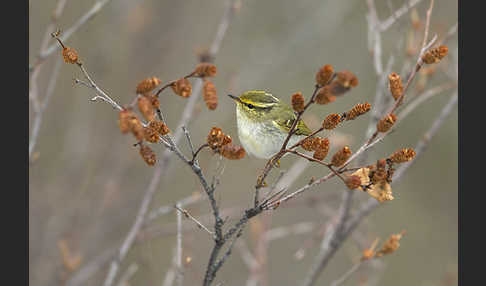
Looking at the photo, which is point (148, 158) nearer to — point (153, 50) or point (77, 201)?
point (77, 201)

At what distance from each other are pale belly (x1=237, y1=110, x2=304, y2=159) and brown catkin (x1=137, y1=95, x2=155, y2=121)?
1870 mm

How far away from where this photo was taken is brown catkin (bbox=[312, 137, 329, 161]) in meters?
1.92

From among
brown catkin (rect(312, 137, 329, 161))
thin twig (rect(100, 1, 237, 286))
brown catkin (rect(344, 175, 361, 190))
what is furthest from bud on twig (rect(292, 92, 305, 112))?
thin twig (rect(100, 1, 237, 286))

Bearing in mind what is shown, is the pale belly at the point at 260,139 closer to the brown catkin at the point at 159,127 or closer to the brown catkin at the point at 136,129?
the brown catkin at the point at 159,127

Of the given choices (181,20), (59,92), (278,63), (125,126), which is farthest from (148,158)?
→ (181,20)

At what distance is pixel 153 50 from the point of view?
269 inches

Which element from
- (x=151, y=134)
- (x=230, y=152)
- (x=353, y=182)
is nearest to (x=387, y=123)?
(x=353, y=182)

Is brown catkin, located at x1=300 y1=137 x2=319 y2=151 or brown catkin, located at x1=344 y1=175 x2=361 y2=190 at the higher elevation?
brown catkin, located at x1=300 y1=137 x2=319 y2=151

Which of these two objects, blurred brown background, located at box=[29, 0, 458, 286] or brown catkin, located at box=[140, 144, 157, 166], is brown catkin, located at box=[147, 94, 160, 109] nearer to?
brown catkin, located at box=[140, 144, 157, 166]

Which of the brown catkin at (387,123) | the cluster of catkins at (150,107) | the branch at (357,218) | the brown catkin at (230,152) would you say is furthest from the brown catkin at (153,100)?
the branch at (357,218)

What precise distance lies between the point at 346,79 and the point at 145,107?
667 mm

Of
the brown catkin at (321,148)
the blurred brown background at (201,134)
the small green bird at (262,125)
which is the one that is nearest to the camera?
the brown catkin at (321,148)

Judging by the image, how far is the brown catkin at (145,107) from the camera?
5.47 feet

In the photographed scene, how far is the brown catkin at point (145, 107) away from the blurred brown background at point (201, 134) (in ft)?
6.73
